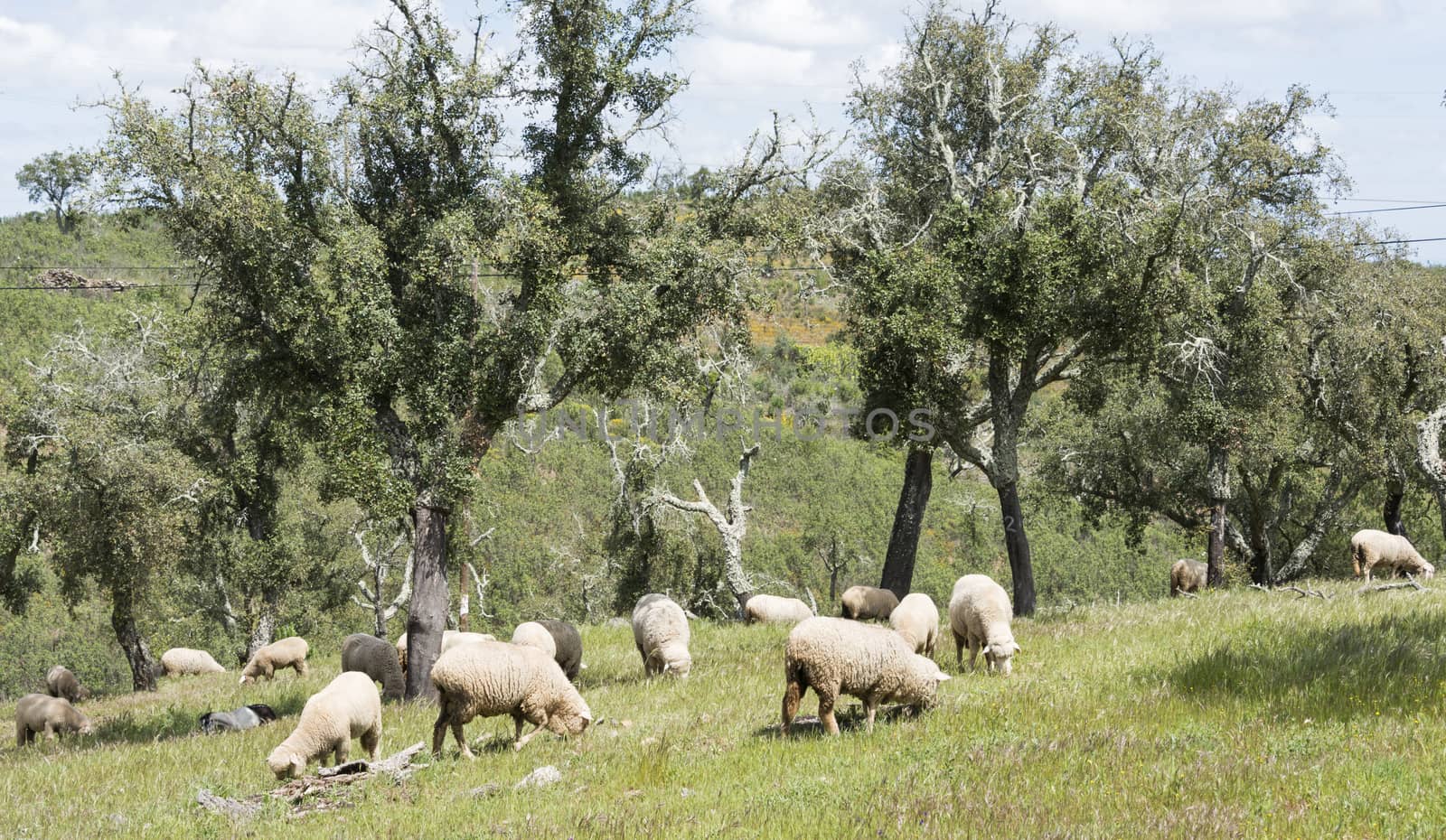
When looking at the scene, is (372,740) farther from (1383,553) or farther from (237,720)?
(1383,553)

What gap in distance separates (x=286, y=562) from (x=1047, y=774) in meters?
31.5

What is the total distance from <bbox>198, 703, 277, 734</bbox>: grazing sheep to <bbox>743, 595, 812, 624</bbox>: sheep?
14557mm

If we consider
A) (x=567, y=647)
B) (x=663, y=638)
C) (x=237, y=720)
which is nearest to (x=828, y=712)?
(x=663, y=638)

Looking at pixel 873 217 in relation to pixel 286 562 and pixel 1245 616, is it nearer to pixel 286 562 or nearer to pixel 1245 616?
pixel 1245 616

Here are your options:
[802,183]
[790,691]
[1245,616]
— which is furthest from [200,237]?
[1245,616]

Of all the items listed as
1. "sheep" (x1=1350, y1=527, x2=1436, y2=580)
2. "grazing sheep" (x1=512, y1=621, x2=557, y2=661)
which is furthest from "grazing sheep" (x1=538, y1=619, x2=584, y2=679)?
"sheep" (x1=1350, y1=527, x2=1436, y2=580)

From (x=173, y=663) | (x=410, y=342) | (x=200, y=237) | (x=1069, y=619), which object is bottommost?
(x=173, y=663)

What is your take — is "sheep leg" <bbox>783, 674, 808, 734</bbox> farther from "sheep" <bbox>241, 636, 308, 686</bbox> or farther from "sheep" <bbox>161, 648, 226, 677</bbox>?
"sheep" <bbox>161, 648, 226, 677</bbox>

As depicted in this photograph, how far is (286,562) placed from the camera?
35250 mm

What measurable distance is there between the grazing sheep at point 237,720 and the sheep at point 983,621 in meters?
11.8

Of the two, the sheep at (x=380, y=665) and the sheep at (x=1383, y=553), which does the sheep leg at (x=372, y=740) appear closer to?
the sheep at (x=380, y=665)

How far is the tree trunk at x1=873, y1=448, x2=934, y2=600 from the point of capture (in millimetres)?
26219

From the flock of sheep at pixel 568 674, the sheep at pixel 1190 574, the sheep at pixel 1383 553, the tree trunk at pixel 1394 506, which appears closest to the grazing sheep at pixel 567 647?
the flock of sheep at pixel 568 674

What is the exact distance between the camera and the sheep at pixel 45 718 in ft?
67.2
